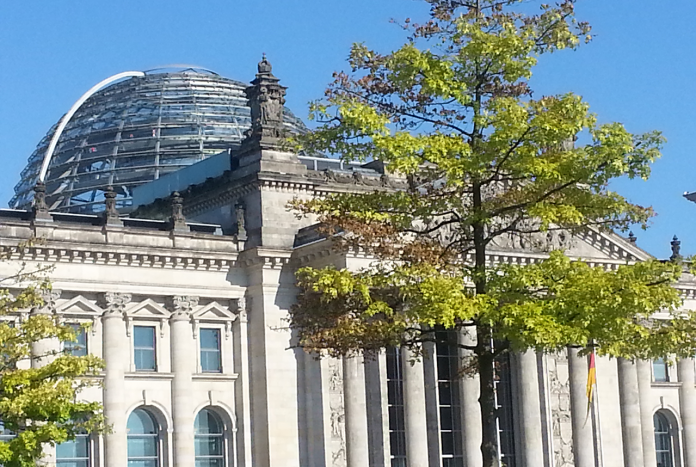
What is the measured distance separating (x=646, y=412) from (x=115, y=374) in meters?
29.0

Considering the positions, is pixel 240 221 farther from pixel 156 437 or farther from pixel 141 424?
pixel 156 437

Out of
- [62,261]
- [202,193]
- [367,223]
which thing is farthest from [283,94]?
[367,223]

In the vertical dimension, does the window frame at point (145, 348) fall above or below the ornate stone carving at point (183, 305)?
below

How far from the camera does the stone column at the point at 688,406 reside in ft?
247

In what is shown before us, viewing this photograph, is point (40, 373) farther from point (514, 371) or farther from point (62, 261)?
point (514, 371)

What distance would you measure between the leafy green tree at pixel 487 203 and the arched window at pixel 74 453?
930 inches

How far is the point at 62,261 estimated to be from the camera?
57.4 metres

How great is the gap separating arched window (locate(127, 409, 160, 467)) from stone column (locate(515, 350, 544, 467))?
55.4 feet

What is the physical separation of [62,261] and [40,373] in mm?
15763

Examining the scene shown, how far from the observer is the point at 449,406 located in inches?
2591

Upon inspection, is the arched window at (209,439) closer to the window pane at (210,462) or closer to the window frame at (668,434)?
the window pane at (210,462)

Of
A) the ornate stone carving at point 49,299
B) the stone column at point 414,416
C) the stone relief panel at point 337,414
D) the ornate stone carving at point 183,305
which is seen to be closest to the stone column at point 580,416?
the stone column at point 414,416

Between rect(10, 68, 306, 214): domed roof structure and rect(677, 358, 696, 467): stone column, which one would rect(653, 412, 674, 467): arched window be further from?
rect(10, 68, 306, 214): domed roof structure

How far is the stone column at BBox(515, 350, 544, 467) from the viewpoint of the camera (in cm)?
6612
